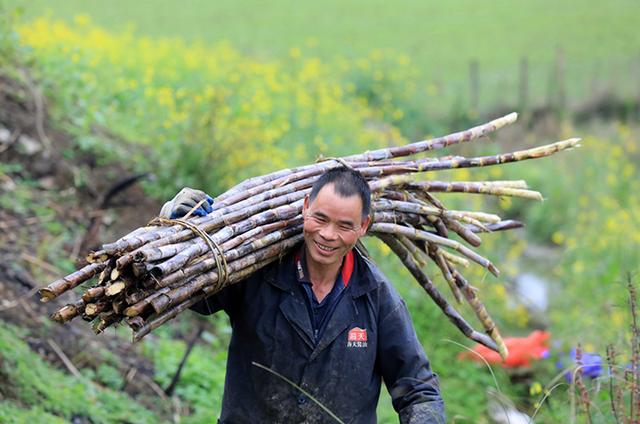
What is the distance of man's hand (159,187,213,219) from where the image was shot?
3.43 m

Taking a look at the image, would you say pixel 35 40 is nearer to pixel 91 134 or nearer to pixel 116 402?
pixel 91 134

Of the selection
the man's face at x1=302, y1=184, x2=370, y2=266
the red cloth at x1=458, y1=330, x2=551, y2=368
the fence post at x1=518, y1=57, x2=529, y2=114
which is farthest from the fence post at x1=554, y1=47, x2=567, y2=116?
the man's face at x1=302, y1=184, x2=370, y2=266

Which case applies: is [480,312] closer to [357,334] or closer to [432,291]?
[432,291]

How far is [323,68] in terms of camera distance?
14.6 metres

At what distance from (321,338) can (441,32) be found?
19.6 meters

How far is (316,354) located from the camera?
3426mm

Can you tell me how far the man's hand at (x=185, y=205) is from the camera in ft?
11.3

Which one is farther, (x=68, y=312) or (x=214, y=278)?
(x=214, y=278)

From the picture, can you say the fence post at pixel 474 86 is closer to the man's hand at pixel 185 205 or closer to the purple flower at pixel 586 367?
the purple flower at pixel 586 367

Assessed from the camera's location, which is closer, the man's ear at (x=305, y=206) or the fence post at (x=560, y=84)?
the man's ear at (x=305, y=206)

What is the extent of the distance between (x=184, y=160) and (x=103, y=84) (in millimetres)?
2782

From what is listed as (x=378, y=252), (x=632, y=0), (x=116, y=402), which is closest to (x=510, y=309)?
(x=378, y=252)

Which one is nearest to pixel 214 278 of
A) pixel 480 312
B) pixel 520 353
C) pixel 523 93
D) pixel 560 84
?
pixel 480 312

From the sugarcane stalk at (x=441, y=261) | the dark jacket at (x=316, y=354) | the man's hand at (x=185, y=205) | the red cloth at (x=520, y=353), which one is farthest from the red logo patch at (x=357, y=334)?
the red cloth at (x=520, y=353)
